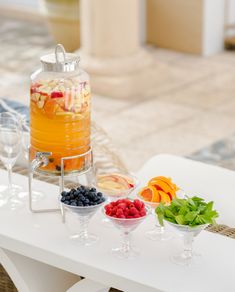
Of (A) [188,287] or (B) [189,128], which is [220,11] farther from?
(A) [188,287]

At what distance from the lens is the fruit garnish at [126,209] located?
8.01 ft

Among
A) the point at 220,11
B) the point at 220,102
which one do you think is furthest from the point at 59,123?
the point at 220,11

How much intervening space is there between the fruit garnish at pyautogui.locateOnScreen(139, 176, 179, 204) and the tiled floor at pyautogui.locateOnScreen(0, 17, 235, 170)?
2.30 meters

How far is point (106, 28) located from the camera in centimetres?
639

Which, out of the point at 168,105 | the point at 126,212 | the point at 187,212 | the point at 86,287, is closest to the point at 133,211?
the point at 126,212

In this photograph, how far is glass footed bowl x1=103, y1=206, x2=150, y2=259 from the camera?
7.95 feet

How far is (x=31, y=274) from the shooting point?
106 inches

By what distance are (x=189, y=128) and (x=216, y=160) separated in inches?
24.8

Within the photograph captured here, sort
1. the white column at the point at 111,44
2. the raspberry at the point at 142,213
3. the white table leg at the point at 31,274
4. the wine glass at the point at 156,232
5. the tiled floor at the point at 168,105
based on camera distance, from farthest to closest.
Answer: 1. the white column at the point at 111,44
2. the tiled floor at the point at 168,105
3. the white table leg at the point at 31,274
4. the wine glass at the point at 156,232
5. the raspberry at the point at 142,213

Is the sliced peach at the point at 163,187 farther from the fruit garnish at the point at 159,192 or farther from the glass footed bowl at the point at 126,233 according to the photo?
the glass footed bowl at the point at 126,233

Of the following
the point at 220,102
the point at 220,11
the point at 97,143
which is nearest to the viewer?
the point at 97,143

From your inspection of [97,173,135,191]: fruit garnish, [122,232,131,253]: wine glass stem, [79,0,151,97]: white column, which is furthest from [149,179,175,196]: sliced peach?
[79,0,151,97]: white column

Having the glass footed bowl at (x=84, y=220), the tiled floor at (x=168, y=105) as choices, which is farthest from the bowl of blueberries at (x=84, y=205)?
the tiled floor at (x=168, y=105)

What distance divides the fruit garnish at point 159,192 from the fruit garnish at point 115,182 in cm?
10
